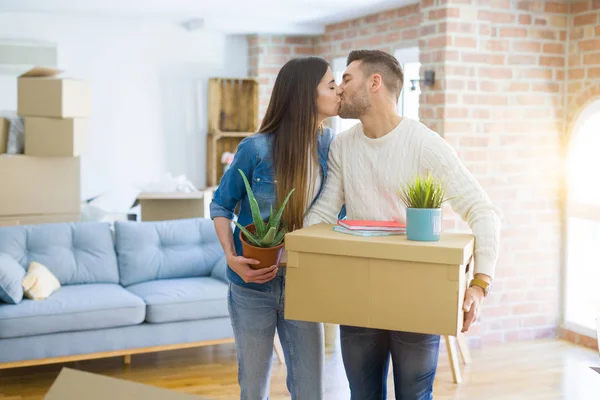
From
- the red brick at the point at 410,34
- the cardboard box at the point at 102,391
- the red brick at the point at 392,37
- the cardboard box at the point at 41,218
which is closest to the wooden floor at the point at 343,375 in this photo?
the cardboard box at the point at 41,218

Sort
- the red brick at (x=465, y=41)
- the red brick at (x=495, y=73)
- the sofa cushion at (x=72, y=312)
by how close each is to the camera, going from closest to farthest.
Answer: the sofa cushion at (x=72, y=312), the red brick at (x=465, y=41), the red brick at (x=495, y=73)

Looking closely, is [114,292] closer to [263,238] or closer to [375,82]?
[263,238]

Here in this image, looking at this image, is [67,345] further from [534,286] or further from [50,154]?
[534,286]

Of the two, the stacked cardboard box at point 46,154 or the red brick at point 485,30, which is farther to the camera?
the stacked cardboard box at point 46,154

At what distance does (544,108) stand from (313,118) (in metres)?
3.30

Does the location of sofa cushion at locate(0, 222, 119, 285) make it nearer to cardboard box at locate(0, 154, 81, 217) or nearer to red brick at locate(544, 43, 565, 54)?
cardboard box at locate(0, 154, 81, 217)

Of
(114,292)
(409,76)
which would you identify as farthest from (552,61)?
(114,292)

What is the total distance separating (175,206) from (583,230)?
299cm

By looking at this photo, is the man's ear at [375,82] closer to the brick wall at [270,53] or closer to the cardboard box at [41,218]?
the cardboard box at [41,218]

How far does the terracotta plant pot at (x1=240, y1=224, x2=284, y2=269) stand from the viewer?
2.29m

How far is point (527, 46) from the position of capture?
516 cm

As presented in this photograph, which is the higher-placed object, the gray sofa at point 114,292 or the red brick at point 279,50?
the red brick at point 279,50

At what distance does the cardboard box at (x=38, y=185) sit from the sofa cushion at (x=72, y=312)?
36.4 inches

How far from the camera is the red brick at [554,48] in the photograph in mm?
5230
